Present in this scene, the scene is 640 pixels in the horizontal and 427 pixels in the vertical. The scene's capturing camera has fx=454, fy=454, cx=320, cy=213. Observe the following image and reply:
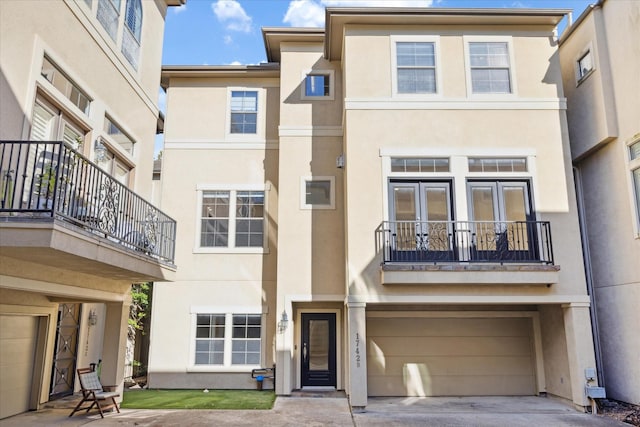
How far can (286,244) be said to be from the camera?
458 inches

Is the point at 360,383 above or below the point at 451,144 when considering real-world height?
below

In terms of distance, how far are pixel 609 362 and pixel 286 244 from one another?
25.5 feet

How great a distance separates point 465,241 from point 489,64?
14.3 feet

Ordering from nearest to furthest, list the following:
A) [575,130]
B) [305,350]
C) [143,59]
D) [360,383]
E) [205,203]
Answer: [360,383]
[143,59]
[575,130]
[305,350]
[205,203]

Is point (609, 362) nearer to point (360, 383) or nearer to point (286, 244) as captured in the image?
point (360, 383)

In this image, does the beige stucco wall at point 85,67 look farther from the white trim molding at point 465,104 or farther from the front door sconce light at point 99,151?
the white trim molding at point 465,104

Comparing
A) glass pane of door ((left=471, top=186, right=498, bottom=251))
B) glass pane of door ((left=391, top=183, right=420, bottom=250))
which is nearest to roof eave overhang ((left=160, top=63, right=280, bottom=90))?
glass pane of door ((left=391, top=183, right=420, bottom=250))

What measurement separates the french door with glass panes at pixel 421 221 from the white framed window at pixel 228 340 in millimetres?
4758

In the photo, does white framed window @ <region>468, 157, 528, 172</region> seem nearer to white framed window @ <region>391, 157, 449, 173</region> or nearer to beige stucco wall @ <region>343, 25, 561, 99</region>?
white framed window @ <region>391, 157, 449, 173</region>

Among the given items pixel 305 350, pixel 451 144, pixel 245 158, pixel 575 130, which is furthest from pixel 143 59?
pixel 575 130

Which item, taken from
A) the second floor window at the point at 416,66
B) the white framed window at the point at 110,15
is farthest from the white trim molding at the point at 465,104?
the white framed window at the point at 110,15

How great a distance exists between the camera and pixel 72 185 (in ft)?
19.1

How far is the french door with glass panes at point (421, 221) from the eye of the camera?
9.67 m

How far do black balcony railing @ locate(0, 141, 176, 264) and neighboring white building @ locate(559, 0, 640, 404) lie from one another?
30.9 ft
